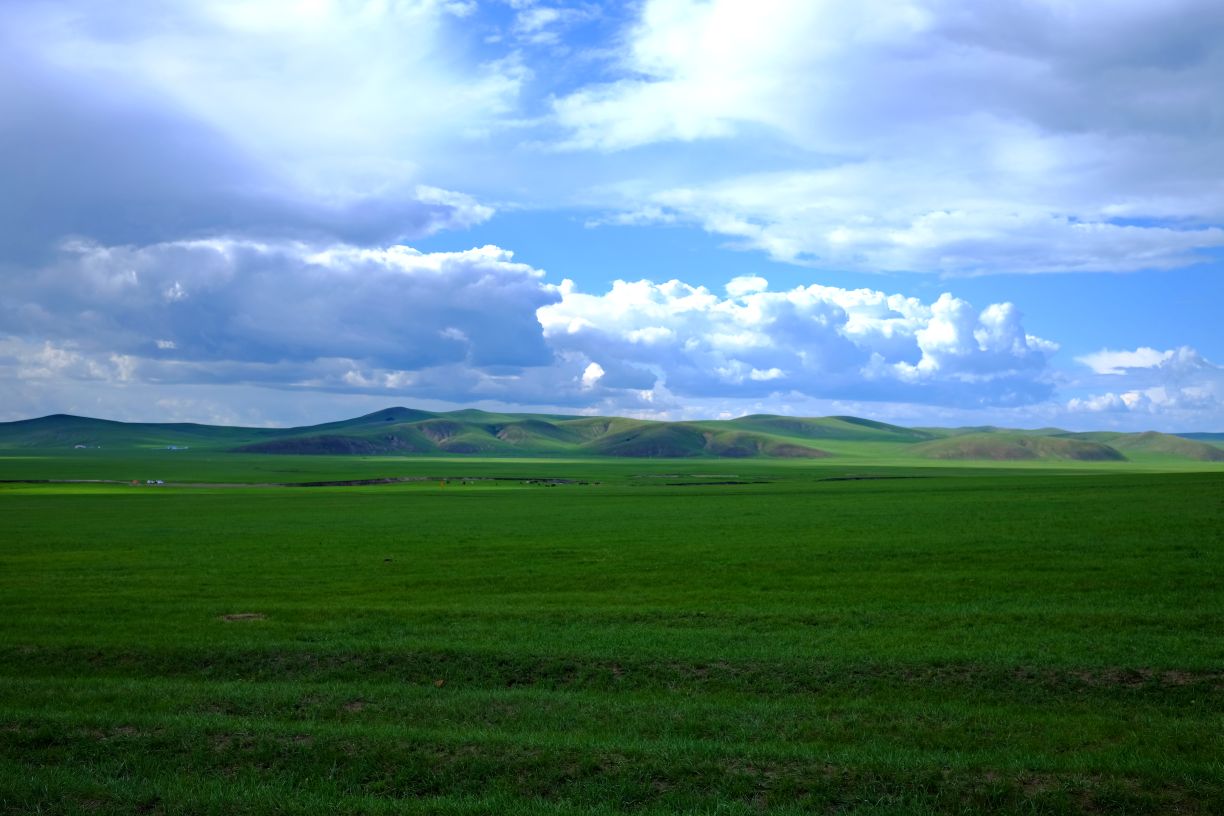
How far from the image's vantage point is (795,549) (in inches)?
1332

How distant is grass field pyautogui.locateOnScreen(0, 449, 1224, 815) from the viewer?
10125mm

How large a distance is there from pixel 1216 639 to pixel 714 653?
9.67 metres

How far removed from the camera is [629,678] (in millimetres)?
15820

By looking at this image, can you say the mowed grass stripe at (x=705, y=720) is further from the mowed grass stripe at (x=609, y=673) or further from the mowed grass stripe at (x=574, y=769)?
the mowed grass stripe at (x=609, y=673)

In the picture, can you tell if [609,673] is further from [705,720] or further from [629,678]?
[705,720]

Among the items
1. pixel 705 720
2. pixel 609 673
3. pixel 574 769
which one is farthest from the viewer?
pixel 609 673

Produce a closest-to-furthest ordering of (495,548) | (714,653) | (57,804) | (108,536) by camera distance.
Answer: (57,804)
(714,653)
(495,548)
(108,536)

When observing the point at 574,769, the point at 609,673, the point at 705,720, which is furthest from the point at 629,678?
the point at 574,769

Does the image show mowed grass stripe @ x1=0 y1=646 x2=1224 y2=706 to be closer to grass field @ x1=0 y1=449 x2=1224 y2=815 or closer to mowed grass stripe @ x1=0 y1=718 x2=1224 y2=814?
grass field @ x1=0 y1=449 x2=1224 y2=815

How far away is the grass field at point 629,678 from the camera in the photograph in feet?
33.2

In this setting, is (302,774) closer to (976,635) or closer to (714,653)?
(714,653)

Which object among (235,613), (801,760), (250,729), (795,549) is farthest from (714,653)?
(795,549)

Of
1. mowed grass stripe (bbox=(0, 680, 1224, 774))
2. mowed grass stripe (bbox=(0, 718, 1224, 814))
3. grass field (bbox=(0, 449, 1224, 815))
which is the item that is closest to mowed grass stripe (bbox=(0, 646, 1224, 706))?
grass field (bbox=(0, 449, 1224, 815))

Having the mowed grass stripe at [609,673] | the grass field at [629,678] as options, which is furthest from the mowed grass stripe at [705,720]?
the mowed grass stripe at [609,673]
